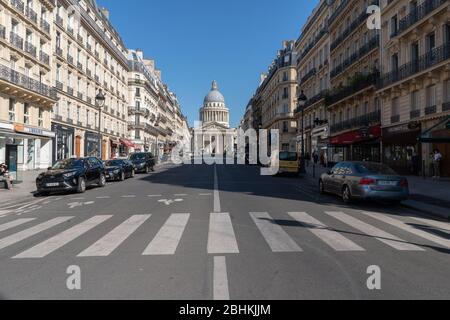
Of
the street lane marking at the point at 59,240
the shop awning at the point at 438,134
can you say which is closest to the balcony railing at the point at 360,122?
the shop awning at the point at 438,134

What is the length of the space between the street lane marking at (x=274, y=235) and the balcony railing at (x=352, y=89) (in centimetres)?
2341

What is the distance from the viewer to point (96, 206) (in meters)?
11.6

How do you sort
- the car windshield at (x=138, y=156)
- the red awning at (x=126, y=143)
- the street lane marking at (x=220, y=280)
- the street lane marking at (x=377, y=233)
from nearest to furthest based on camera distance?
1. the street lane marking at (x=220, y=280)
2. the street lane marking at (x=377, y=233)
3. the car windshield at (x=138, y=156)
4. the red awning at (x=126, y=143)

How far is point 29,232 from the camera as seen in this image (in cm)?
772

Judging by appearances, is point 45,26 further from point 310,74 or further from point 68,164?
point 310,74

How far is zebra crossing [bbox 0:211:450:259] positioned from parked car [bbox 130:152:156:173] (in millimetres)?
21865

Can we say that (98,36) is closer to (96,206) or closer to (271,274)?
(96,206)

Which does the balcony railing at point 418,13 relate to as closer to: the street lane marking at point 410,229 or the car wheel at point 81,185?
the street lane marking at point 410,229

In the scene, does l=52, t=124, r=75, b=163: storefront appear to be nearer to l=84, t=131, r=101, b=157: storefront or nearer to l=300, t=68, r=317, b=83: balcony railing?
l=84, t=131, r=101, b=157: storefront

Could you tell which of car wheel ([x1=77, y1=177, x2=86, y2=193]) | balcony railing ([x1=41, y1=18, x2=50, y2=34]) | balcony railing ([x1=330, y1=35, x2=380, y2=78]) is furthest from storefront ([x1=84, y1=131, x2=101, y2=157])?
car wheel ([x1=77, y1=177, x2=86, y2=193])

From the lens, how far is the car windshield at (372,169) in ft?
38.7

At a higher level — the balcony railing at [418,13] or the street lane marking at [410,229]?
the balcony railing at [418,13]

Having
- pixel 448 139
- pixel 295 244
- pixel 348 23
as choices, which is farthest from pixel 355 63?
pixel 295 244

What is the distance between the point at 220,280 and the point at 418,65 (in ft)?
76.7
